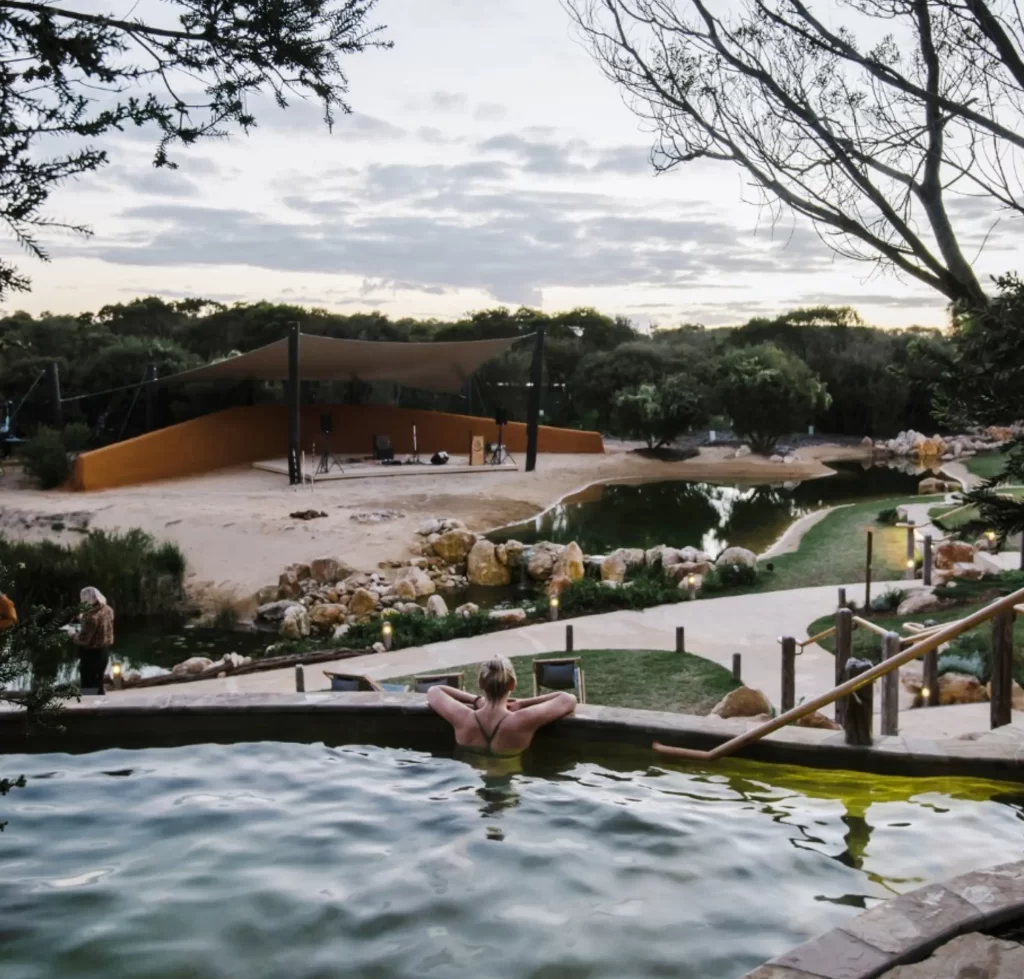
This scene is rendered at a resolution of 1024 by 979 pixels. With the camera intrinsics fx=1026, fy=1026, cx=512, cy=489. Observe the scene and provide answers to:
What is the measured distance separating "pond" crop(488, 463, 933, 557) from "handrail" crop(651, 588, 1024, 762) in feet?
34.8

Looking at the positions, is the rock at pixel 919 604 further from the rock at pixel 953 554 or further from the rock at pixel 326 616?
the rock at pixel 326 616

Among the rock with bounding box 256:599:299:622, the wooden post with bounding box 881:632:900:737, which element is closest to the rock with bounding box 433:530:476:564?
the rock with bounding box 256:599:299:622

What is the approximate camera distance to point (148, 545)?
45.9 ft

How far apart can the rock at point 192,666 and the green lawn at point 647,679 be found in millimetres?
2336

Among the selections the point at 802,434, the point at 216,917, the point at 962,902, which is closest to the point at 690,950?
the point at 962,902

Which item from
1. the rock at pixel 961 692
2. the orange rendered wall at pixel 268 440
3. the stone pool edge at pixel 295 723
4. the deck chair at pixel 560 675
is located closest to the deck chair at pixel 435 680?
the deck chair at pixel 560 675

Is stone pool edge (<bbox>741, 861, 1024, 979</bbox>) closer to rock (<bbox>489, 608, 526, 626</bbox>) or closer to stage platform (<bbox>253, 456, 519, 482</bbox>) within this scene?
rock (<bbox>489, 608, 526, 626</bbox>)

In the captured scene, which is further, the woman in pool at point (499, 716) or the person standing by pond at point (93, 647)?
the person standing by pond at point (93, 647)

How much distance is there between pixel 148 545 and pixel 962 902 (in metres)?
12.6

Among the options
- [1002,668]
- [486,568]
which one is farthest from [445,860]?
[486,568]

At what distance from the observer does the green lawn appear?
7.30 metres

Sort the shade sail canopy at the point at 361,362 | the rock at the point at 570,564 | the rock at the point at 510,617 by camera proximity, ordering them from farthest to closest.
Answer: the shade sail canopy at the point at 361,362
the rock at the point at 570,564
the rock at the point at 510,617

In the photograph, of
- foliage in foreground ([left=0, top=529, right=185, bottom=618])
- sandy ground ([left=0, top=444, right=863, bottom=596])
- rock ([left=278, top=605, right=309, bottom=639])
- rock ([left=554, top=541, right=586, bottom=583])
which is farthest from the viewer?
sandy ground ([left=0, top=444, right=863, bottom=596])

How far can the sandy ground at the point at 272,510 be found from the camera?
14.8 meters
